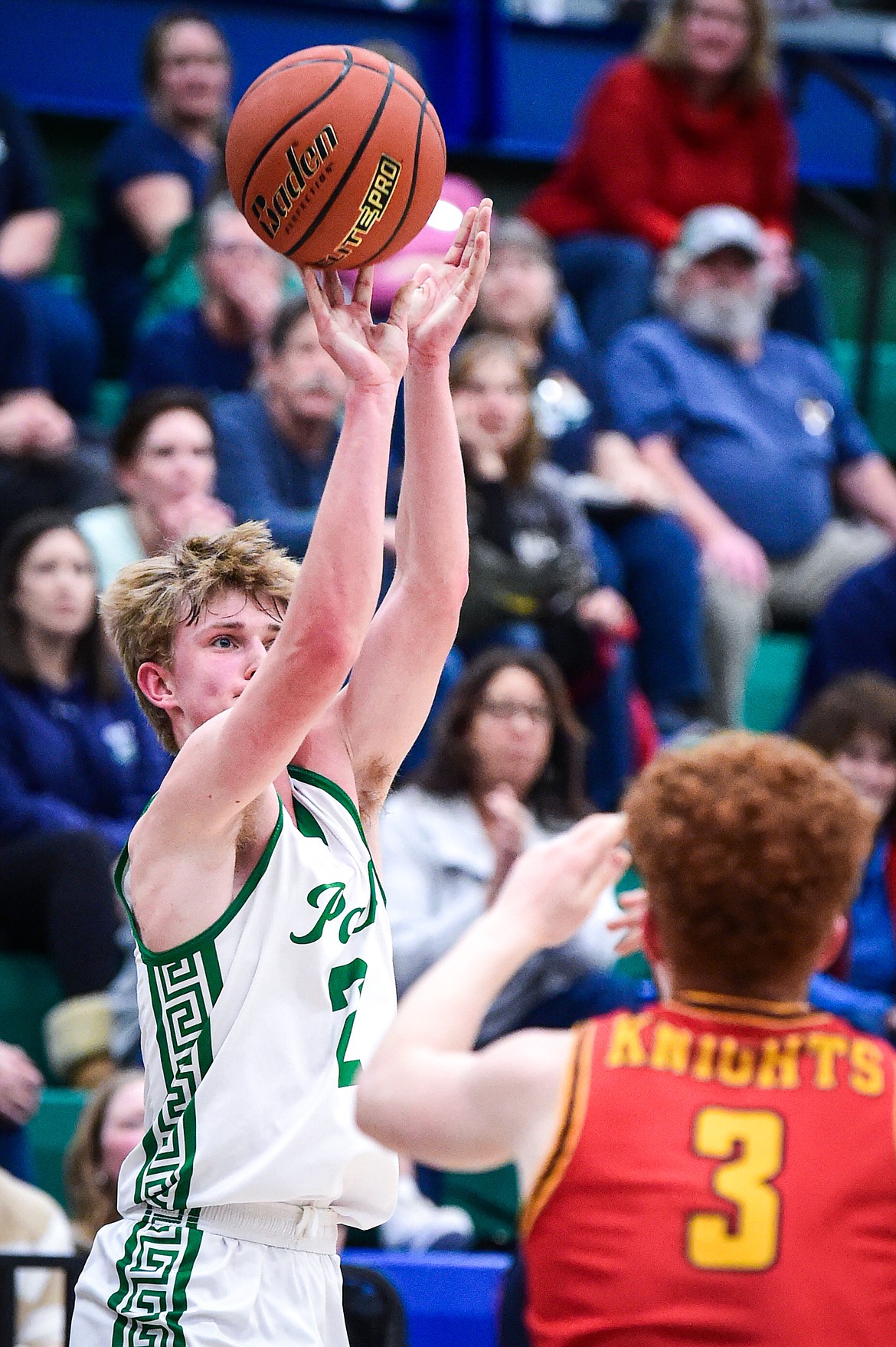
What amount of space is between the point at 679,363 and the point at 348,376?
197 inches

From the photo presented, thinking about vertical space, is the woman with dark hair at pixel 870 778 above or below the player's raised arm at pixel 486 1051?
below

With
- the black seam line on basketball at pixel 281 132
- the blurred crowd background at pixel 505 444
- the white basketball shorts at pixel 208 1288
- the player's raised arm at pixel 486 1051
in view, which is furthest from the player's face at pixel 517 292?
the player's raised arm at pixel 486 1051

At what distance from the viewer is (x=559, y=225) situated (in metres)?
8.39

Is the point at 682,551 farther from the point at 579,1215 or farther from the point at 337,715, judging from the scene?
the point at 579,1215

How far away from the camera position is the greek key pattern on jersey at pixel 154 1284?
260 centimetres

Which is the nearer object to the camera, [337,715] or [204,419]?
[337,715]

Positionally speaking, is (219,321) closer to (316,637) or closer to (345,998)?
(345,998)

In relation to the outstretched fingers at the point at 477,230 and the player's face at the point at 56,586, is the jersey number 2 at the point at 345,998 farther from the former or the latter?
the player's face at the point at 56,586

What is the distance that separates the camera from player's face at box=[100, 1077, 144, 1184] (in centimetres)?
424

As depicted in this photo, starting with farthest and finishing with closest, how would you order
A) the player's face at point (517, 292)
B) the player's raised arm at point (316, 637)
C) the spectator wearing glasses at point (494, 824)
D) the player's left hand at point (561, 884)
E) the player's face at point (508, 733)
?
the player's face at point (517, 292), the player's face at point (508, 733), the spectator wearing glasses at point (494, 824), the player's raised arm at point (316, 637), the player's left hand at point (561, 884)

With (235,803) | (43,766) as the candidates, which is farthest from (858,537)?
(235,803)

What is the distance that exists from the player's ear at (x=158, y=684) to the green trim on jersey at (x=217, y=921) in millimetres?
220

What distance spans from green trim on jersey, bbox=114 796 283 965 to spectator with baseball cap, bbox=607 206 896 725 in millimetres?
4465

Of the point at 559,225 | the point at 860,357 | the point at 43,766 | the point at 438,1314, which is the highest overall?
the point at 559,225
